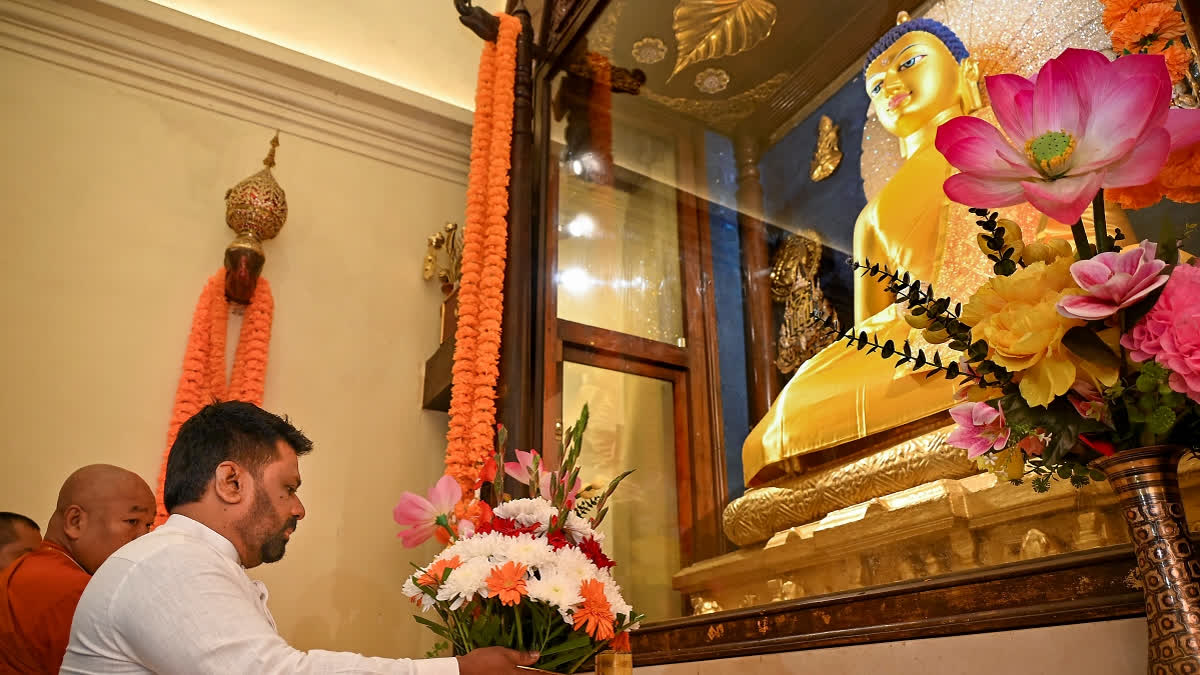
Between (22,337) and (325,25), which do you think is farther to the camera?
(325,25)

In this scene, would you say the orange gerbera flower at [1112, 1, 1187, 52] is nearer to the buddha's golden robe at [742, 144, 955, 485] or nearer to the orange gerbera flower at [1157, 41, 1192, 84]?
the orange gerbera flower at [1157, 41, 1192, 84]

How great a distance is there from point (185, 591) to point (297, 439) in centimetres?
42

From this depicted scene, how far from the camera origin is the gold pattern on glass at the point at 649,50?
3590mm

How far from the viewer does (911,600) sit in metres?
1.62

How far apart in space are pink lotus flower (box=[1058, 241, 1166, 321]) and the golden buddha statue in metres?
1.16

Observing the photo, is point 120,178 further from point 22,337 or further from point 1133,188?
point 1133,188

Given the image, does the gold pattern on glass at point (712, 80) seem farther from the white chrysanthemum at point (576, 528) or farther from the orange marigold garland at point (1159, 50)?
the white chrysanthemum at point (576, 528)

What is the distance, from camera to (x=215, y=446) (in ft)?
5.08

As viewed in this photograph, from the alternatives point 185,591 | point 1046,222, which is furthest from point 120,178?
point 1046,222

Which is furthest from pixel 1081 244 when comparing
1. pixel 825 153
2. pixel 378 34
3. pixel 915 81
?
pixel 378 34

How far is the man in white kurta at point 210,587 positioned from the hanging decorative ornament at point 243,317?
2.11 metres

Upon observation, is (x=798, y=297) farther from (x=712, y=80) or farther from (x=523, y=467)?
(x=523, y=467)

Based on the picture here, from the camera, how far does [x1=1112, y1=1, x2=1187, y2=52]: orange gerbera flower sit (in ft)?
5.27

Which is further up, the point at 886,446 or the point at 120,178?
the point at 120,178
